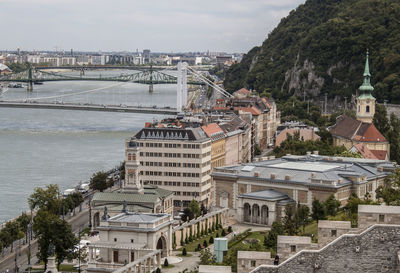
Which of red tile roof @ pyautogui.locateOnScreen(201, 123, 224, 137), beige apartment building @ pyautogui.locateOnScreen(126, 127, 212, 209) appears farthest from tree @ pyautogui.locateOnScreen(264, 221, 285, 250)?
red tile roof @ pyautogui.locateOnScreen(201, 123, 224, 137)

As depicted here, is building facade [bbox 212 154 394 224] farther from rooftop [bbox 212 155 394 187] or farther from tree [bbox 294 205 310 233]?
tree [bbox 294 205 310 233]

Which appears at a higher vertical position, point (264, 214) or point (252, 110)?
point (252, 110)

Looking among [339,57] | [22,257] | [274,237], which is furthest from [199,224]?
[339,57]

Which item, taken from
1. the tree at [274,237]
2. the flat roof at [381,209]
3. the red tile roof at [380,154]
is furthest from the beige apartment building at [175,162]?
the flat roof at [381,209]

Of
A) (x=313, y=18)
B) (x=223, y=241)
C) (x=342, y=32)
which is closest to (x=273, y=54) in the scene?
(x=313, y=18)

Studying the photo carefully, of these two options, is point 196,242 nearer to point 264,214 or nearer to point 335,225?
point 264,214

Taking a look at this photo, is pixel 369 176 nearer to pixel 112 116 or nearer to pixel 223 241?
pixel 223 241

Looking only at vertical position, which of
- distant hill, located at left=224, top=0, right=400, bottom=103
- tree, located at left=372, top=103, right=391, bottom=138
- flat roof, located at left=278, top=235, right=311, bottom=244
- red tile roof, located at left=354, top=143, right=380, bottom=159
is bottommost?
red tile roof, located at left=354, top=143, right=380, bottom=159
